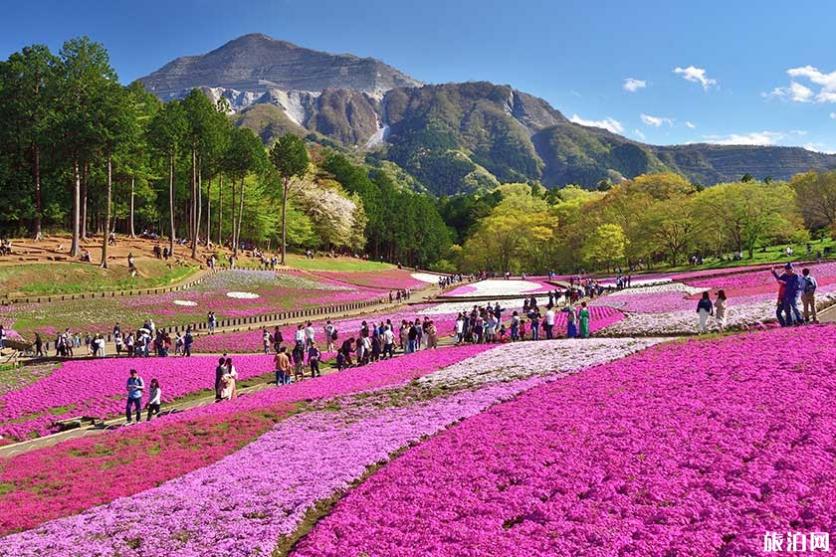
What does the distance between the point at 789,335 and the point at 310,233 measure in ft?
293

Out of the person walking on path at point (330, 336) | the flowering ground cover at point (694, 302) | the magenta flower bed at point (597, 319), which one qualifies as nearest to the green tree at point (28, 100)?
the person walking on path at point (330, 336)

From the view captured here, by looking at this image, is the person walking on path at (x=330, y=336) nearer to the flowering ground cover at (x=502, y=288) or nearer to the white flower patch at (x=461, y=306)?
the white flower patch at (x=461, y=306)

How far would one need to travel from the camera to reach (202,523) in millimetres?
11656

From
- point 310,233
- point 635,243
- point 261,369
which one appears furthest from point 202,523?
point 310,233

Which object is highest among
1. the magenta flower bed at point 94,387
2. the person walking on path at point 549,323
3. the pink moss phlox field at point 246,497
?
the person walking on path at point 549,323

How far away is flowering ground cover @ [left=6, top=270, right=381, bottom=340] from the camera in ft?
139

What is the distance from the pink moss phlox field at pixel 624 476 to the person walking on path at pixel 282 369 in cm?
1221

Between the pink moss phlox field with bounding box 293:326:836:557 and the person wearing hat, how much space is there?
5.99 m

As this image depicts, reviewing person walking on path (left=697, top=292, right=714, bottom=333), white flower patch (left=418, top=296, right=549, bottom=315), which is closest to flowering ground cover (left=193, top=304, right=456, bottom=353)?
white flower patch (left=418, top=296, right=549, bottom=315)

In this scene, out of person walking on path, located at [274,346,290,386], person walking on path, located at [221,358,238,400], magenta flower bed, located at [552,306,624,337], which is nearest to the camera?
person walking on path, located at [221,358,238,400]

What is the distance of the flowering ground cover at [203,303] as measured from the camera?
42253 mm

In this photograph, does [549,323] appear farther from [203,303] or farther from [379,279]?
[379,279]

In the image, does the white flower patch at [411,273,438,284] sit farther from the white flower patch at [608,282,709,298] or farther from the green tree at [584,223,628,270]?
the white flower patch at [608,282,709,298]

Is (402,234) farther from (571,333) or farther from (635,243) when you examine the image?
(571,333)
